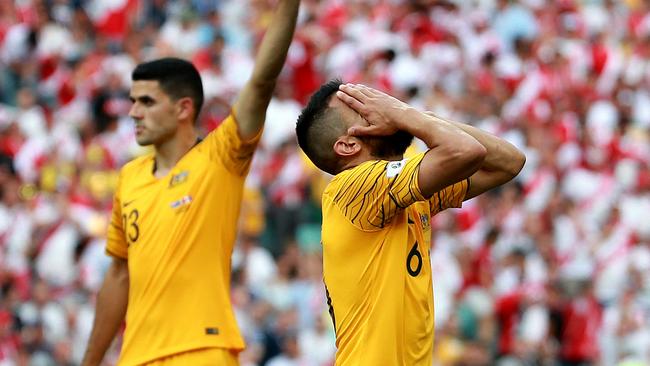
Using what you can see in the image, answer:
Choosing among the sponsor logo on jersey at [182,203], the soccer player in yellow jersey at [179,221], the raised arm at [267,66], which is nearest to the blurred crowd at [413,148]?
the soccer player in yellow jersey at [179,221]

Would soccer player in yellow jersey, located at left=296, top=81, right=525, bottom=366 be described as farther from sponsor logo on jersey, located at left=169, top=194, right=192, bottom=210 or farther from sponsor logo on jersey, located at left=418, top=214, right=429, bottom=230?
sponsor logo on jersey, located at left=169, top=194, right=192, bottom=210

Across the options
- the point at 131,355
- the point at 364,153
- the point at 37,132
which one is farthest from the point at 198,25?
the point at 364,153

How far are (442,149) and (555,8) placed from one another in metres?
15.8

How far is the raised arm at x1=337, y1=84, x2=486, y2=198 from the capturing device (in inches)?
217

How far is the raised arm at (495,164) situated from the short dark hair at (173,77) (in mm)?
2235


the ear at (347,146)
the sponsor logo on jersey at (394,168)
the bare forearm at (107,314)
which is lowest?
the bare forearm at (107,314)

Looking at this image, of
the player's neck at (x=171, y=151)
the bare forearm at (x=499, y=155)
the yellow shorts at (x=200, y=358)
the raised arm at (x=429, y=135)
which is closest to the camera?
the raised arm at (x=429, y=135)

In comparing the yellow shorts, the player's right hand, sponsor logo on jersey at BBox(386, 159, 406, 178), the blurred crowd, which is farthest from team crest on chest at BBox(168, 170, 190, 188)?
the blurred crowd

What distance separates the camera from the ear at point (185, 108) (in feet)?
26.1

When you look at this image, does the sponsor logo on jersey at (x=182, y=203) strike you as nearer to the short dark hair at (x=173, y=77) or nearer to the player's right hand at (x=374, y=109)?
the short dark hair at (x=173, y=77)

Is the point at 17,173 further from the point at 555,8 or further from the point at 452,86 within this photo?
the point at 555,8

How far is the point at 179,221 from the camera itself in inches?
297

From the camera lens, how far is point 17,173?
56.8ft

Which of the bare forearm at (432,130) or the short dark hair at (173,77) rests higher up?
the short dark hair at (173,77)
